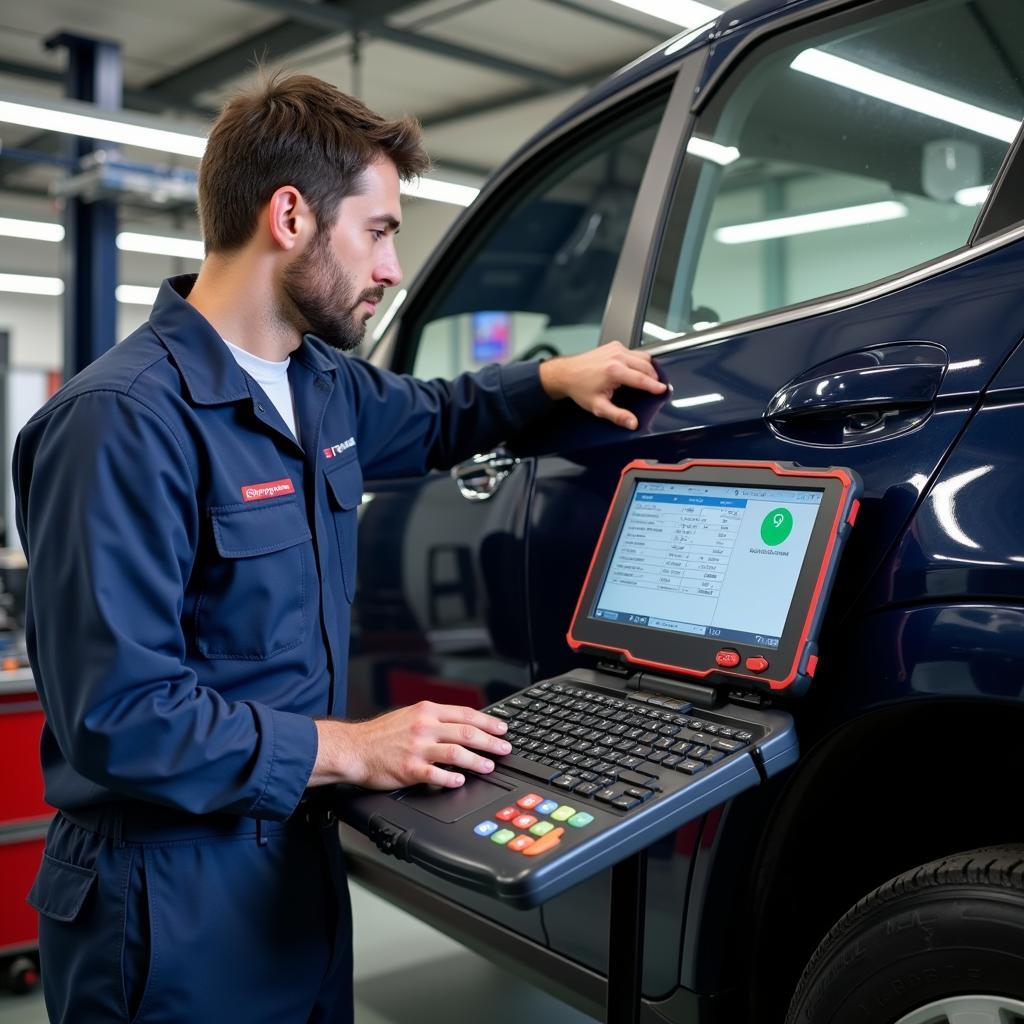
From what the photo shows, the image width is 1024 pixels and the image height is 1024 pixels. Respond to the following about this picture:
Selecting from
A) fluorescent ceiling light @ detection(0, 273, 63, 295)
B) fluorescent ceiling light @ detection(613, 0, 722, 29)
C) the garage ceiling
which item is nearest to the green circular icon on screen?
fluorescent ceiling light @ detection(613, 0, 722, 29)

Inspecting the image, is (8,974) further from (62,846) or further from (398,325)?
(398,325)

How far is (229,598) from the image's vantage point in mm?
1354

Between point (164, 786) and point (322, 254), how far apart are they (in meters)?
0.69

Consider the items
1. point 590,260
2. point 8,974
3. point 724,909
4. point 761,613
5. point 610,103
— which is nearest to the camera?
point 761,613

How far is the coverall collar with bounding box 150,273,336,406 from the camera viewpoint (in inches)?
53.6

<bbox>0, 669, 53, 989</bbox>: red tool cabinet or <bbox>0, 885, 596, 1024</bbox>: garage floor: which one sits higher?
<bbox>0, 669, 53, 989</bbox>: red tool cabinet

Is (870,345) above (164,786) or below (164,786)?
above

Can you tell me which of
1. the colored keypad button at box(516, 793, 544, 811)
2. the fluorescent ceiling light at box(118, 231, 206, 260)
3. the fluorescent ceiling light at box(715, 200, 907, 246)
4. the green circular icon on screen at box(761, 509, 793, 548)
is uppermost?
the fluorescent ceiling light at box(118, 231, 206, 260)

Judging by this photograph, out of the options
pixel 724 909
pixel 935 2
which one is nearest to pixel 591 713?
pixel 724 909

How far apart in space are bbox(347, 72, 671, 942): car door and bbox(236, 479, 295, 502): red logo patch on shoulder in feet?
1.28

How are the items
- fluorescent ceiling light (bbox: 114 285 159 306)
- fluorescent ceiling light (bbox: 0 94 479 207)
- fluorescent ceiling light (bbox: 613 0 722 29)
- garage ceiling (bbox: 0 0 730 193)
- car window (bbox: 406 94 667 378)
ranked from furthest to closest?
fluorescent ceiling light (bbox: 114 285 159 306), garage ceiling (bbox: 0 0 730 193), fluorescent ceiling light (bbox: 0 94 479 207), fluorescent ceiling light (bbox: 613 0 722 29), car window (bbox: 406 94 667 378)

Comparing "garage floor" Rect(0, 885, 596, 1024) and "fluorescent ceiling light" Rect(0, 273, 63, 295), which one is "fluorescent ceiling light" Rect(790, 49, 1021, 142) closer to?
"garage floor" Rect(0, 885, 596, 1024)

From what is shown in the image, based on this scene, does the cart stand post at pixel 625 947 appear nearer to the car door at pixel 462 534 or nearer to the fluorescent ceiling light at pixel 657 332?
the car door at pixel 462 534

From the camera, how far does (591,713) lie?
1192 millimetres
